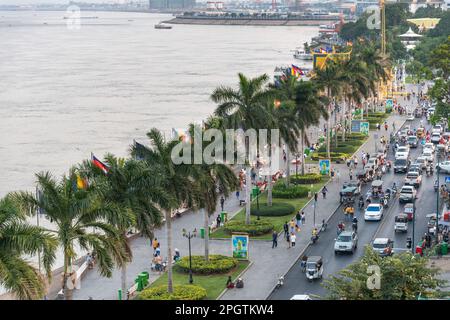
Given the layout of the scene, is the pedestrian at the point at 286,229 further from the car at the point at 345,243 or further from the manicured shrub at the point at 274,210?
the manicured shrub at the point at 274,210

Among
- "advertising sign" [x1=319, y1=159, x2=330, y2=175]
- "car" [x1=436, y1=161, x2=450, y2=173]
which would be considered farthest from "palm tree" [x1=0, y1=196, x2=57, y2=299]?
"car" [x1=436, y1=161, x2=450, y2=173]

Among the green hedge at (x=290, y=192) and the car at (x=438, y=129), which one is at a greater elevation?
the car at (x=438, y=129)

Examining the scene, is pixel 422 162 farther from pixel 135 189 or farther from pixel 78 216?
pixel 78 216

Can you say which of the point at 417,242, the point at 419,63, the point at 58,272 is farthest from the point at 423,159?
the point at 419,63

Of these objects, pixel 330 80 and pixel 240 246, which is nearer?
pixel 240 246

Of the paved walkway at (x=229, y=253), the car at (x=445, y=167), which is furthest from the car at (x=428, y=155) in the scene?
the paved walkway at (x=229, y=253)

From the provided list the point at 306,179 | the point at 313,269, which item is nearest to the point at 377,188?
the point at 306,179
